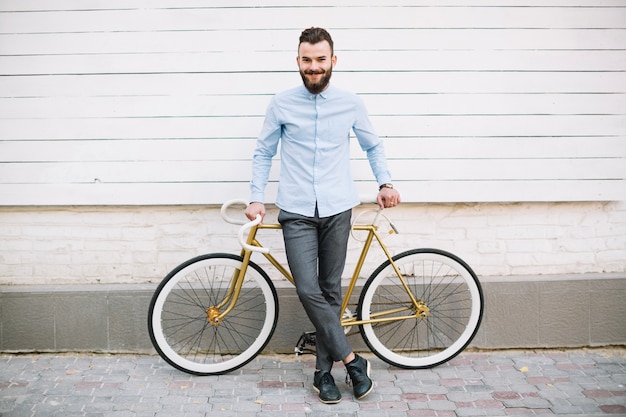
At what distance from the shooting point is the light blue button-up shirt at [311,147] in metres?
4.59

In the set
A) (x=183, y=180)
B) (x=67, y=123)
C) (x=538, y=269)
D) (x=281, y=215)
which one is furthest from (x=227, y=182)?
(x=538, y=269)

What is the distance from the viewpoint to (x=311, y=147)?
15.1 ft

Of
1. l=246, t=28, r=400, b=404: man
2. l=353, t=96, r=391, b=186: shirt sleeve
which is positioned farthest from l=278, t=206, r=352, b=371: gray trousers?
l=353, t=96, r=391, b=186: shirt sleeve

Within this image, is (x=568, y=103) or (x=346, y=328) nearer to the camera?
(x=346, y=328)

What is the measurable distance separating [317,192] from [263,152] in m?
0.46

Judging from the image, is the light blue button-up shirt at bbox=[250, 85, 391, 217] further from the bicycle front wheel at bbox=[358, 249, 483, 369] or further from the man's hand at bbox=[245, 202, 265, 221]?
the bicycle front wheel at bbox=[358, 249, 483, 369]

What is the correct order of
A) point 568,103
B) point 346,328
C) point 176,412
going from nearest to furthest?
point 176,412 → point 346,328 → point 568,103

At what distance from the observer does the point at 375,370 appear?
5.16 metres

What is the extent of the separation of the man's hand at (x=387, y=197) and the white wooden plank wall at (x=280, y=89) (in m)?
0.56

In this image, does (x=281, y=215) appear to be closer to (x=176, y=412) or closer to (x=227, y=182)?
(x=227, y=182)

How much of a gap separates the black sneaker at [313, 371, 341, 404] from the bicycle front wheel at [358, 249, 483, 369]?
1.64 feet

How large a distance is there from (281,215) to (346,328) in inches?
38.6

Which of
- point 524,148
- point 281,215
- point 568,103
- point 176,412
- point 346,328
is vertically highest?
point 568,103

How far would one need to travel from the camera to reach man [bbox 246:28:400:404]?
4590 mm
